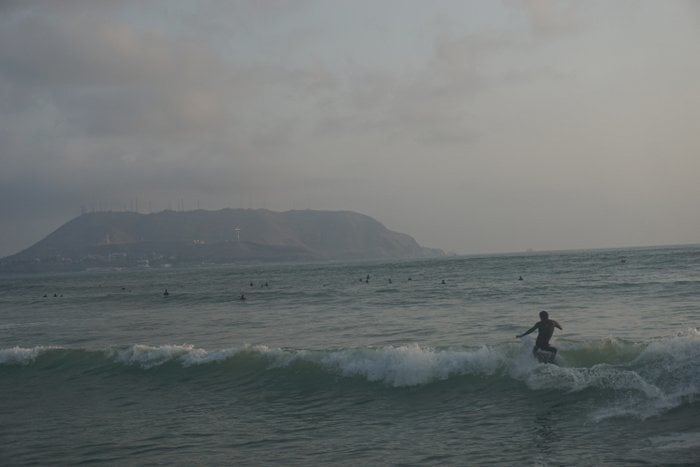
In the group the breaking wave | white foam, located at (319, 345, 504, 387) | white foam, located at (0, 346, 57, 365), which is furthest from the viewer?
white foam, located at (0, 346, 57, 365)

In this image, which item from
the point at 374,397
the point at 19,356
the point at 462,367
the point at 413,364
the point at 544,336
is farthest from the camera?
the point at 19,356

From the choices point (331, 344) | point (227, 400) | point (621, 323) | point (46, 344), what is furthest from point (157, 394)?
point (621, 323)

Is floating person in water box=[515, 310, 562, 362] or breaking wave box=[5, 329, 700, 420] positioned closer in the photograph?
breaking wave box=[5, 329, 700, 420]

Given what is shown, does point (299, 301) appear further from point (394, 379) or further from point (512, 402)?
point (512, 402)

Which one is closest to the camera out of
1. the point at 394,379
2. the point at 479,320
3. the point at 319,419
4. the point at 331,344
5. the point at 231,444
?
the point at 231,444

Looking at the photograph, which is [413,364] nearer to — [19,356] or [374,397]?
[374,397]

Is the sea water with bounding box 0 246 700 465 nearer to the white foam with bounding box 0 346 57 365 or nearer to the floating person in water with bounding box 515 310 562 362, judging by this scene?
the white foam with bounding box 0 346 57 365

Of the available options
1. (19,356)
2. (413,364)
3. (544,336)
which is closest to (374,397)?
(413,364)

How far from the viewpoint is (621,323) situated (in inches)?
957

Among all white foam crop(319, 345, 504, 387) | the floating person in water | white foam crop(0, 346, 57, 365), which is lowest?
white foam crop(0, 346, 57, 365)

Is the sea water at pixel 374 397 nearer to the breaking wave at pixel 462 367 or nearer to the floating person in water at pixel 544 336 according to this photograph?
the breaking wave at pixel 462 367

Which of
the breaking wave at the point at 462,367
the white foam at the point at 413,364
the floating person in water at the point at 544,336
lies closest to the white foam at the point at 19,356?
the breaking wave at the point at 462,367

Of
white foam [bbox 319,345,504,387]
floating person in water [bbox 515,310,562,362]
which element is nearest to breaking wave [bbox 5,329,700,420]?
white foam [bbox 319,345,504,387]

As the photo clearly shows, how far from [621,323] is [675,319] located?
2160mm
